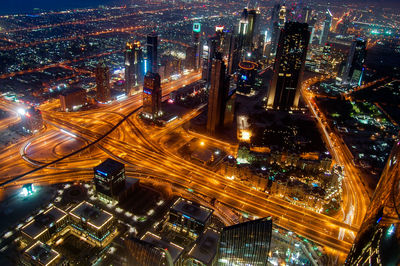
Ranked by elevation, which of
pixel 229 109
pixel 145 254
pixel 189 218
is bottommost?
pixel 189 218

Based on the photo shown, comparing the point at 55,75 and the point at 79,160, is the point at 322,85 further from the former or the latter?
the point at 55,75

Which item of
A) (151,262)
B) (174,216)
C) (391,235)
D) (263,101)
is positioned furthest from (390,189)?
(263,101)

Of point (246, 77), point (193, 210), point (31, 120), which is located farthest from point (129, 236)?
point (246, 77)

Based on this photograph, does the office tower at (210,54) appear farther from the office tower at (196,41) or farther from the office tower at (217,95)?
the office tower at (217,95)

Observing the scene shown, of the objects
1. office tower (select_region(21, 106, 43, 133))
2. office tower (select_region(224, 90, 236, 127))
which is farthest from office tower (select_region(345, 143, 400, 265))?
office tower (select_region(21, 106, 43, 133))

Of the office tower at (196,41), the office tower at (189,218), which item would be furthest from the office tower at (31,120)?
the office tower at (196,41)

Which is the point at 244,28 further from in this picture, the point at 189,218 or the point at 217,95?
the point at 189,218
